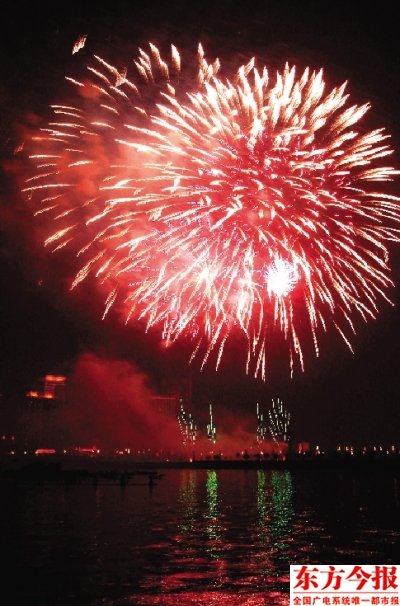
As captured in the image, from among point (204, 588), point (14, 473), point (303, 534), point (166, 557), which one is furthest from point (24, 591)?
point (14, 473)

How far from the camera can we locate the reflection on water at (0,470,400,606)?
17516 mm

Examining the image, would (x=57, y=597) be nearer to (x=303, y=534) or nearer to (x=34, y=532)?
(x=34, y=532)

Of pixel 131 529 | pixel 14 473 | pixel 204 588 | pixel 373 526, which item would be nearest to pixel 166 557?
pixel 204 588

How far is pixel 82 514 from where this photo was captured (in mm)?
40875

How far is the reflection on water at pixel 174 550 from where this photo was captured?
690 inches

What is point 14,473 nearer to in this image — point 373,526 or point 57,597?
point 373,526

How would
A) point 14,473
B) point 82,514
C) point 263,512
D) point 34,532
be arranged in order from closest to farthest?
1. point 34,532
2. point 82,514
3. point 263,512
4. point 14,473

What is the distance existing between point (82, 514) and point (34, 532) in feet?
32.4

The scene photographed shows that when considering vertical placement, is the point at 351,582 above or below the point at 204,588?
above

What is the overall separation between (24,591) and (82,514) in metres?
23.8

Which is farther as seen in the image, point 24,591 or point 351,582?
point 24,591

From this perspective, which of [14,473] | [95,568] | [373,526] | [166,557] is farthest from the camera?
[14,473]

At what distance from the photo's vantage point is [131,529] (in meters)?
33.0

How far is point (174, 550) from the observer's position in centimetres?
2542
